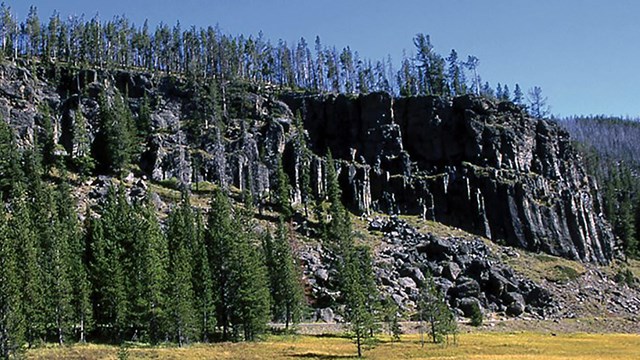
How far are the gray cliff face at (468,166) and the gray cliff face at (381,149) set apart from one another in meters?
0.28

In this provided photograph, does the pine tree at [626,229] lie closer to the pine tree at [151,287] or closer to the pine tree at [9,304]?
the pine tree at [151,287]

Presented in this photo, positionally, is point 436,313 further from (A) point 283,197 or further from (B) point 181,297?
(A) point 283,197

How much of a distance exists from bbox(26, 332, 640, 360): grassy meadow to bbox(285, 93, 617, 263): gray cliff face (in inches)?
2668

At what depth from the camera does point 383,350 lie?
191ft

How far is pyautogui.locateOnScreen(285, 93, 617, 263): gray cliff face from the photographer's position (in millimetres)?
140375

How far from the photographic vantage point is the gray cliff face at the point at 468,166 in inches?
5527

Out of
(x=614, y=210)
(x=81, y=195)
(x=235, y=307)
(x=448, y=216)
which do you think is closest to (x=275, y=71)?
(x=448, y=216)

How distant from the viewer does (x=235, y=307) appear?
65375mm

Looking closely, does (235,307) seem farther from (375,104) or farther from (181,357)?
(375,104)

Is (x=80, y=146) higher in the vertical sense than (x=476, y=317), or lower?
higher

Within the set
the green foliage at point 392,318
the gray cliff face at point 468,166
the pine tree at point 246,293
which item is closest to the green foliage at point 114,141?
the gray cliff face at point 468,166

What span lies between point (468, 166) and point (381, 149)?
23.2 metres

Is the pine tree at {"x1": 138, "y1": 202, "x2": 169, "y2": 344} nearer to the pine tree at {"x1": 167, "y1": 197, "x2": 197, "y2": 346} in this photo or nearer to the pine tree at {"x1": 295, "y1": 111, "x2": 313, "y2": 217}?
the pine tree at {"x1": 167, "y1": 197, "x2": 197, "y2": 346}

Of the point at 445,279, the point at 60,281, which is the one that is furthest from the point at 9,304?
the point at 445,279
